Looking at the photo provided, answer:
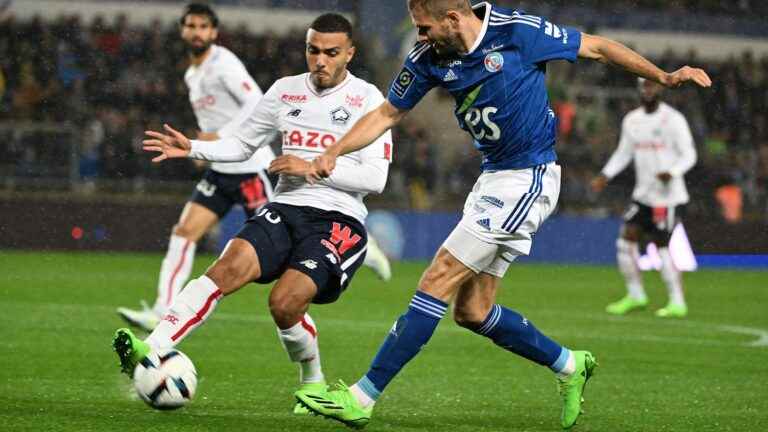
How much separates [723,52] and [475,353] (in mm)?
16131

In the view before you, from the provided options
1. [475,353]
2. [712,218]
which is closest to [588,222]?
[712,218]

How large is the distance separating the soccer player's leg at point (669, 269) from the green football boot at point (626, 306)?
199mm

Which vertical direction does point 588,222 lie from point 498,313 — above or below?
below

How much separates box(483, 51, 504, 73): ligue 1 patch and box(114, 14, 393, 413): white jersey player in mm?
913

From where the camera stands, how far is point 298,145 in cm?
685

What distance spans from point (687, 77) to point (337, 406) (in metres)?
2.11

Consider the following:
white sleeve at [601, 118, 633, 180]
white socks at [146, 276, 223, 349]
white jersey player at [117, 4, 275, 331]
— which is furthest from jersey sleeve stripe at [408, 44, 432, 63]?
white sleeve at [601, 118, 633, 180]

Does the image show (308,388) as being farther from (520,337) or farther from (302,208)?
(520,337)

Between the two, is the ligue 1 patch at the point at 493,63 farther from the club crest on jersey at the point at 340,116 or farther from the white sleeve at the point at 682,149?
the white sleeve at the point at 682,149

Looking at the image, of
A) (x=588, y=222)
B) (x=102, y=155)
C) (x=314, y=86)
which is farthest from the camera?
(x=588, y=222)

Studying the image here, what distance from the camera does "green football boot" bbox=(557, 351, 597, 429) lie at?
245 inches

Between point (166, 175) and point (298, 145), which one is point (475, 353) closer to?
point (298, 145)

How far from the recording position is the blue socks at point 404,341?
593 centimetres

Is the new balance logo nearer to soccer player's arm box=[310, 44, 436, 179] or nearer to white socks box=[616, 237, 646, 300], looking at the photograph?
soccer player's arm box=[310, 44, 436, 179]
